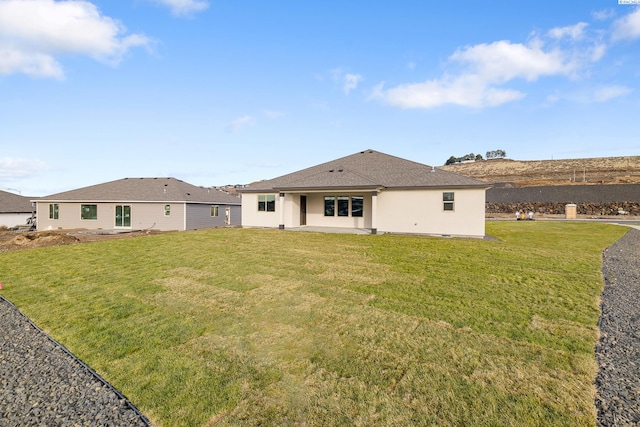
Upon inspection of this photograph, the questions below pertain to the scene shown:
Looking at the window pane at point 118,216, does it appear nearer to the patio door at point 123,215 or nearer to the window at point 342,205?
the patio door at point 123,215

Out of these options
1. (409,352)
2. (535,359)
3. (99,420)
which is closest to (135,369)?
(99,420)

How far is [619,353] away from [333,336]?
3777 millimetres

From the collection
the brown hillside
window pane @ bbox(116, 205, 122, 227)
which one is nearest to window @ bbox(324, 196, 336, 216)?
window pane @ bbox(116, 205, 122, 227)

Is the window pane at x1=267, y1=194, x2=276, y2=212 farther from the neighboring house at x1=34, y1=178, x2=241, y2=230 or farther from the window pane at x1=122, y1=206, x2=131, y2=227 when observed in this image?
the window pane at x1=122, y1=206, x2=131, y2=227

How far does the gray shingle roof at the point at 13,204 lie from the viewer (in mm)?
29547

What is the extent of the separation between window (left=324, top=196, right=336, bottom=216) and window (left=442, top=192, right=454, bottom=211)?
668 centimetres

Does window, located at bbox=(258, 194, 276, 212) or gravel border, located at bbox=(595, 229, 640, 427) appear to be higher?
window, located at bbox=(258, 194, 276, 212)

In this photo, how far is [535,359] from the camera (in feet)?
12.1

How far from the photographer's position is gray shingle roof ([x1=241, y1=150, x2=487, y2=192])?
53.3 ft

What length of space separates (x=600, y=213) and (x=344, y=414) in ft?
169

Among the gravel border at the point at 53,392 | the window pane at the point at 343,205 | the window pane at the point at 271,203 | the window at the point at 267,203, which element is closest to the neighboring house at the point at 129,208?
the window at the point at 267,203

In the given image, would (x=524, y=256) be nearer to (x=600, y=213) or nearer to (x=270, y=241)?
(x=270, y=241)

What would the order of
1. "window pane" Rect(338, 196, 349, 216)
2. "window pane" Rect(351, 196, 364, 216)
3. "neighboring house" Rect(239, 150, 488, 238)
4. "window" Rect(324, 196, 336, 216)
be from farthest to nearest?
1. "window" Rect(324, 196, 336, 216)
2. "window pane" Rect(338, 196, 349, 216)
3. "window pane" Rect(351, 196, 364, 216)
4. "neighboring house" Rect(239, 150, 488, 238)

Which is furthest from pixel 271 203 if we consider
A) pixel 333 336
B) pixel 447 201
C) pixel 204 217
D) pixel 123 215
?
pixel 333 336
